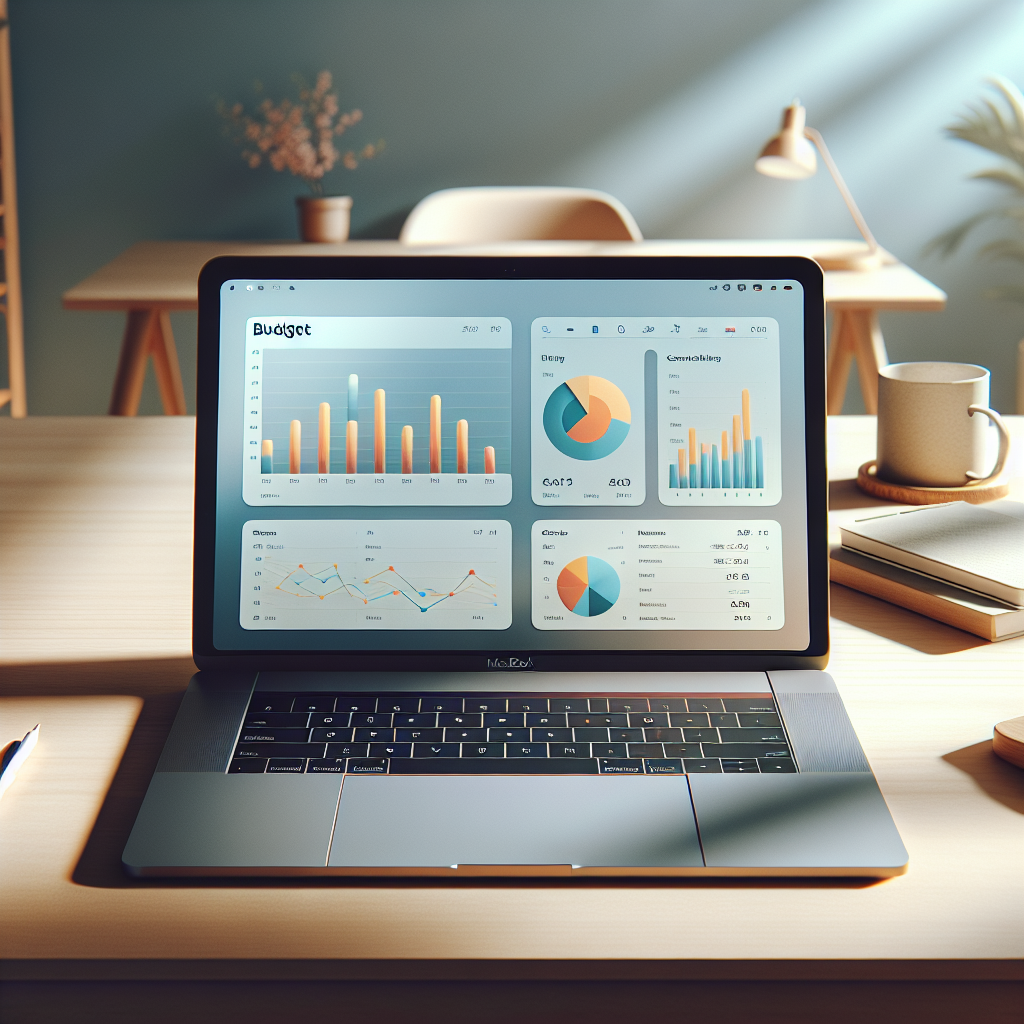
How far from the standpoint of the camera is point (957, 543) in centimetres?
88

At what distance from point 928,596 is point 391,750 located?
455mm

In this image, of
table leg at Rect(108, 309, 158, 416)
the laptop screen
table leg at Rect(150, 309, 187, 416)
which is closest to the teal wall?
table leg at Rect(150, 309, 187, 416)

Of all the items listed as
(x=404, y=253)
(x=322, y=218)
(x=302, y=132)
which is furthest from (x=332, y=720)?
(x=302, y=132)

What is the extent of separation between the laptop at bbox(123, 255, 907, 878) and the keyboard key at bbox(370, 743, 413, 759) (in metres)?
0.04

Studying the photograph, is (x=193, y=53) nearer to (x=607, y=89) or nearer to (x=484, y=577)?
(x=607, y=89)

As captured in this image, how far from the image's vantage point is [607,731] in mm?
646

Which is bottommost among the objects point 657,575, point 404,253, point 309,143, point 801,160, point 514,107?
point 657,575

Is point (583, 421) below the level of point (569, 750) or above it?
above

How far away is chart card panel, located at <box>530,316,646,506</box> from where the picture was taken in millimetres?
737

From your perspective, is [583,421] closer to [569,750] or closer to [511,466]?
[511,466]

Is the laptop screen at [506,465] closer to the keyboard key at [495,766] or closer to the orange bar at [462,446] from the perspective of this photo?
the orange bar at [462,446]

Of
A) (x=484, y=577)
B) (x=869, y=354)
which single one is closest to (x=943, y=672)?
(x=484, y=577)

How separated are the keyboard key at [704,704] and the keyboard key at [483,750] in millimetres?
127

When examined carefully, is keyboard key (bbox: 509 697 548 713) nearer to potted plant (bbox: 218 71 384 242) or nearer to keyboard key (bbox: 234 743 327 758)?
keyboard key (bbox: 234 743 327 758)
